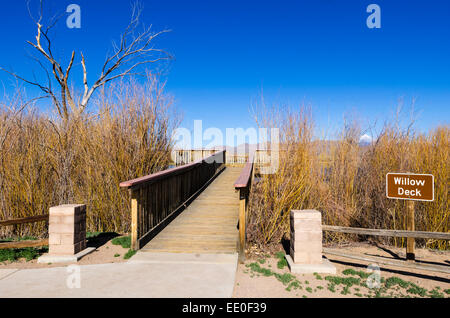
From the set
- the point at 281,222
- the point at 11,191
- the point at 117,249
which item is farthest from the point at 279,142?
the point at 11,191

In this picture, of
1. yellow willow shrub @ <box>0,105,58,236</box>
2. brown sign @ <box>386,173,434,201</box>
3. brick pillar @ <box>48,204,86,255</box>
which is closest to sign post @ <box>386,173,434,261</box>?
brown sign @ <box>386,173,434,201</box>

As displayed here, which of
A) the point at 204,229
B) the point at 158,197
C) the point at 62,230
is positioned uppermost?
the point at 158,197

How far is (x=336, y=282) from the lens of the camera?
14.4ft

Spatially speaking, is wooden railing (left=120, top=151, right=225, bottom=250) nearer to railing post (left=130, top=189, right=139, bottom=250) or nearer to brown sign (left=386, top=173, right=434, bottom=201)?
railing post (left=130, top=189, right=139, bottom=250)

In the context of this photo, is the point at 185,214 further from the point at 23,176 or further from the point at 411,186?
the point at 411,186

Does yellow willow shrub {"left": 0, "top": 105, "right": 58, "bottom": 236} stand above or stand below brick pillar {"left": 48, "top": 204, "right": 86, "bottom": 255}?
above

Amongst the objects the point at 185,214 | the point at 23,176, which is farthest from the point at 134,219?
the point at 23,176

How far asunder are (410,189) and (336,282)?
215cm

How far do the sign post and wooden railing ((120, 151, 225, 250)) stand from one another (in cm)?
471

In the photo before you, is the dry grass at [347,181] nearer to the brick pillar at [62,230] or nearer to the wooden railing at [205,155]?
the brick pillar at [62,230]

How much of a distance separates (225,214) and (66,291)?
449 cm

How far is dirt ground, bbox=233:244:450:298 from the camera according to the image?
13.3ft

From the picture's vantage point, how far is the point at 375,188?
22.7 feet

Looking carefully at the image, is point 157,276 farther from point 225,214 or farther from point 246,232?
point 225,214
